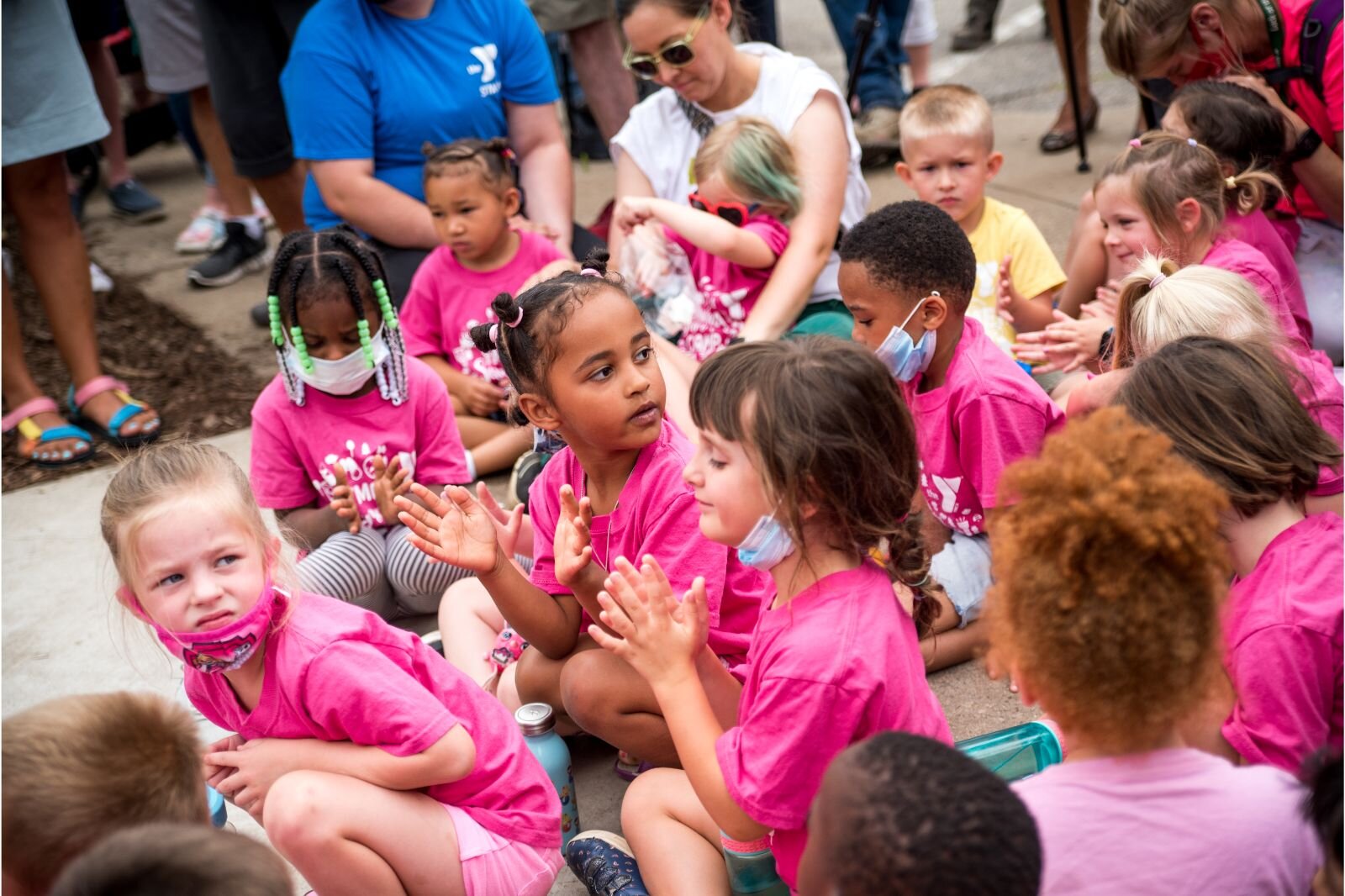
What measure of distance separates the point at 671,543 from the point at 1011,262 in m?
1.69

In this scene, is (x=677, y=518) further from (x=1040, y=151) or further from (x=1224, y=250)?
(x=1040, y=151)

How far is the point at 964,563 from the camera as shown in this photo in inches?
107

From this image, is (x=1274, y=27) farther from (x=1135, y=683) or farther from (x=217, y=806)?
(x=217, y=806)

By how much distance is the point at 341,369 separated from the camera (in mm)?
3057

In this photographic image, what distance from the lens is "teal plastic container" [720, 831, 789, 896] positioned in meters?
2.00

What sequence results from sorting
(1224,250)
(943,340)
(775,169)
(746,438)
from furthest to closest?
(775,169), (1224,250), (943,340), (746,438)

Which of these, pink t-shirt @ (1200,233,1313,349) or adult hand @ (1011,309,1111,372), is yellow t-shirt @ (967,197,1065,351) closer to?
adult hand @ (1011,309,1111,372)

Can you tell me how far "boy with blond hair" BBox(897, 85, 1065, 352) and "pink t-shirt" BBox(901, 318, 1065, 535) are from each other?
75 centimetres

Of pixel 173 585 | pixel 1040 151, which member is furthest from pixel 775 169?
pixel 1040 151

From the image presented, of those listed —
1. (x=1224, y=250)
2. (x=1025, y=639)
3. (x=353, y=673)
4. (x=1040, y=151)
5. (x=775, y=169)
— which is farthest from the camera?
(x=1040, y=151)

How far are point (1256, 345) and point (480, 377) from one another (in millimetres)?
2384

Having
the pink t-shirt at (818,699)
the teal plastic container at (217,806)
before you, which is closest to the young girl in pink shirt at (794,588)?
the pink t-shirt at (818,699)

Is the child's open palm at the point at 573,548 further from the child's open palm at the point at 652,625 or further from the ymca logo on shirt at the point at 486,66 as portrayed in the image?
the ymca logo on shirt at the point at 486,66

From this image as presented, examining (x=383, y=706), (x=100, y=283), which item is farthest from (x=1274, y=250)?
(x=100, y=283)
